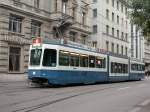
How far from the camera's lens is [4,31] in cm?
3300

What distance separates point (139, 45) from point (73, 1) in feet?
151

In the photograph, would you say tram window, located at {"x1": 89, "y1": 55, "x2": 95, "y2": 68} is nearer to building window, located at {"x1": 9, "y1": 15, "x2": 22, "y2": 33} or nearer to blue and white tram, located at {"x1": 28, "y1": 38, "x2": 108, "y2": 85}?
blue and white tram, located at {"x1": 28, "y1": 38, "x2": 108, "y2": 85}

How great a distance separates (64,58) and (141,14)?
36.7ft

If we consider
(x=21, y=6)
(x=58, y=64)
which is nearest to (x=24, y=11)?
(x=21, y=6)

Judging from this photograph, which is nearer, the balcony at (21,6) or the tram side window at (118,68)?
the balcony at (21,6)

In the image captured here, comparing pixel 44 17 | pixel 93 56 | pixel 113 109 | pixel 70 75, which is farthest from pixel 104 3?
pixel 113 109

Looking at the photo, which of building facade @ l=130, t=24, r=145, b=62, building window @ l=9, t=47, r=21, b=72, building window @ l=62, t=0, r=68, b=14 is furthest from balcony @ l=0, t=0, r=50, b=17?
building facade @ l=130, t=24, r=145, b=62

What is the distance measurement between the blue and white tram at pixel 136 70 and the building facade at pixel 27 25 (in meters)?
9.02

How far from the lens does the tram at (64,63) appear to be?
23.2 meters

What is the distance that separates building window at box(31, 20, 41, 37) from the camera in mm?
38094

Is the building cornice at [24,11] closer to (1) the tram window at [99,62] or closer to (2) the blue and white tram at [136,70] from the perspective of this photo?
(1) the tram window at [99,62]

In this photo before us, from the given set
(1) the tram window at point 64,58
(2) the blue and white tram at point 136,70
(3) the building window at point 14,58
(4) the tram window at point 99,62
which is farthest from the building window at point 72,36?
(1) the tram window at point 64,58

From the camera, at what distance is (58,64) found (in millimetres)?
23594

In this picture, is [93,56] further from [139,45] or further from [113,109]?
[139,45]
